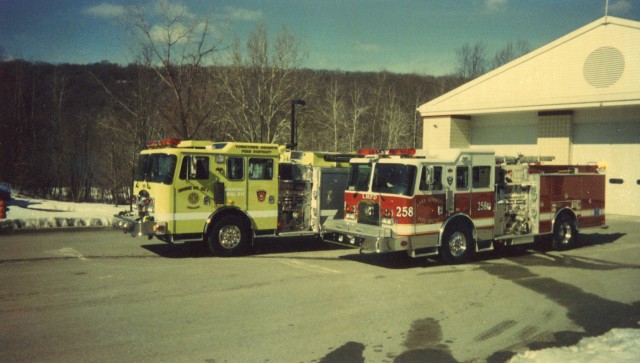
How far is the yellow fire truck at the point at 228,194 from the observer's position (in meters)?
11.9

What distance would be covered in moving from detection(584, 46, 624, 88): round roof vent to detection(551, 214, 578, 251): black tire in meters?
10.9

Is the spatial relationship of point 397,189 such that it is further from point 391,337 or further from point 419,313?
point 391,337

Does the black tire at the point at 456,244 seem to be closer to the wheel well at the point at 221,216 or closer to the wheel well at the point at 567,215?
the wheel well at the point at 567,215

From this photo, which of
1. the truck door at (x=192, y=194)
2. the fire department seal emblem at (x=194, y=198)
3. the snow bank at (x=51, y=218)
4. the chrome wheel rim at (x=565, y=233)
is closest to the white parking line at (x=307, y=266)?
the truck door at (x=192, y=194)

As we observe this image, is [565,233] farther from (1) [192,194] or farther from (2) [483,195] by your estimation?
(1) [192,194]

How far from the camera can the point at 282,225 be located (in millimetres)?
13391

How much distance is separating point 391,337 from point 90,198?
3850 centimetres

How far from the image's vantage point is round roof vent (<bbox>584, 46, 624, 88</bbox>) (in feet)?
73.2

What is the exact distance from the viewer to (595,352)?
6.02 metres

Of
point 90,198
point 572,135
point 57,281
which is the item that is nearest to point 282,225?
point 57,281

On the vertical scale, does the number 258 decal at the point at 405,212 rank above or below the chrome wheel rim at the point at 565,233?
above

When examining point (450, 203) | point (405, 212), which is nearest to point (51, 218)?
point (405, 212)

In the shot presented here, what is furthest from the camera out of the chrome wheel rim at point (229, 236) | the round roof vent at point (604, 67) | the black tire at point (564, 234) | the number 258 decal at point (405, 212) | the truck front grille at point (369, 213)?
the round roof vent at point (604, 67)

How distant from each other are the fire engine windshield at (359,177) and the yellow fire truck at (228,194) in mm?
1215
